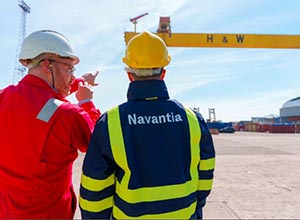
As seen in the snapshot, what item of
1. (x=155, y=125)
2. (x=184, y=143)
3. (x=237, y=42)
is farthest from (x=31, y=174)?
(x=237, y=42)

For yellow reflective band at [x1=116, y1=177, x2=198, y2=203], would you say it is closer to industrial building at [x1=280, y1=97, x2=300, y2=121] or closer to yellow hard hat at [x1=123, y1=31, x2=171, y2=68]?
yellow hard hat at [x1=123, y1=31, x2=171, y2=68]

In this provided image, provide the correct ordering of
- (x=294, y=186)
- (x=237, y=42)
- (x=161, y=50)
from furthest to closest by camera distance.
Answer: (x=237, y=42), (x=294, y=186), (x=161, y=50)

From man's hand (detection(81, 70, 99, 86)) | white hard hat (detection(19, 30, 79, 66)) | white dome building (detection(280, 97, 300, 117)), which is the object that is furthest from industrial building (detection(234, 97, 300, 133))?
white hard hat (detection(19, 30, 79, 66))

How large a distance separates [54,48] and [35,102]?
0.32 metres

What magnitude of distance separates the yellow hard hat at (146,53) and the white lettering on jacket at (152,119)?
26cm

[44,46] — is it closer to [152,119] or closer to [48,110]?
[48,110]

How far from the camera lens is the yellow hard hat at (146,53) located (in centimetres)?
160

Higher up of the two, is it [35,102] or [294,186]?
[35,102]

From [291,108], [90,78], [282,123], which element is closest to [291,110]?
[291,108]

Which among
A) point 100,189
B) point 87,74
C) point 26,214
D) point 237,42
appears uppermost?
point 237,42

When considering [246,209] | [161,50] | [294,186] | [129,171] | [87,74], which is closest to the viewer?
[129,171]

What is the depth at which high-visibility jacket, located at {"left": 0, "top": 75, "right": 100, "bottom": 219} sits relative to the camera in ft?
5.09

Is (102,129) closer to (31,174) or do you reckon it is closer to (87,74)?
(31,174)

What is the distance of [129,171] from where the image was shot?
4.88 ft
